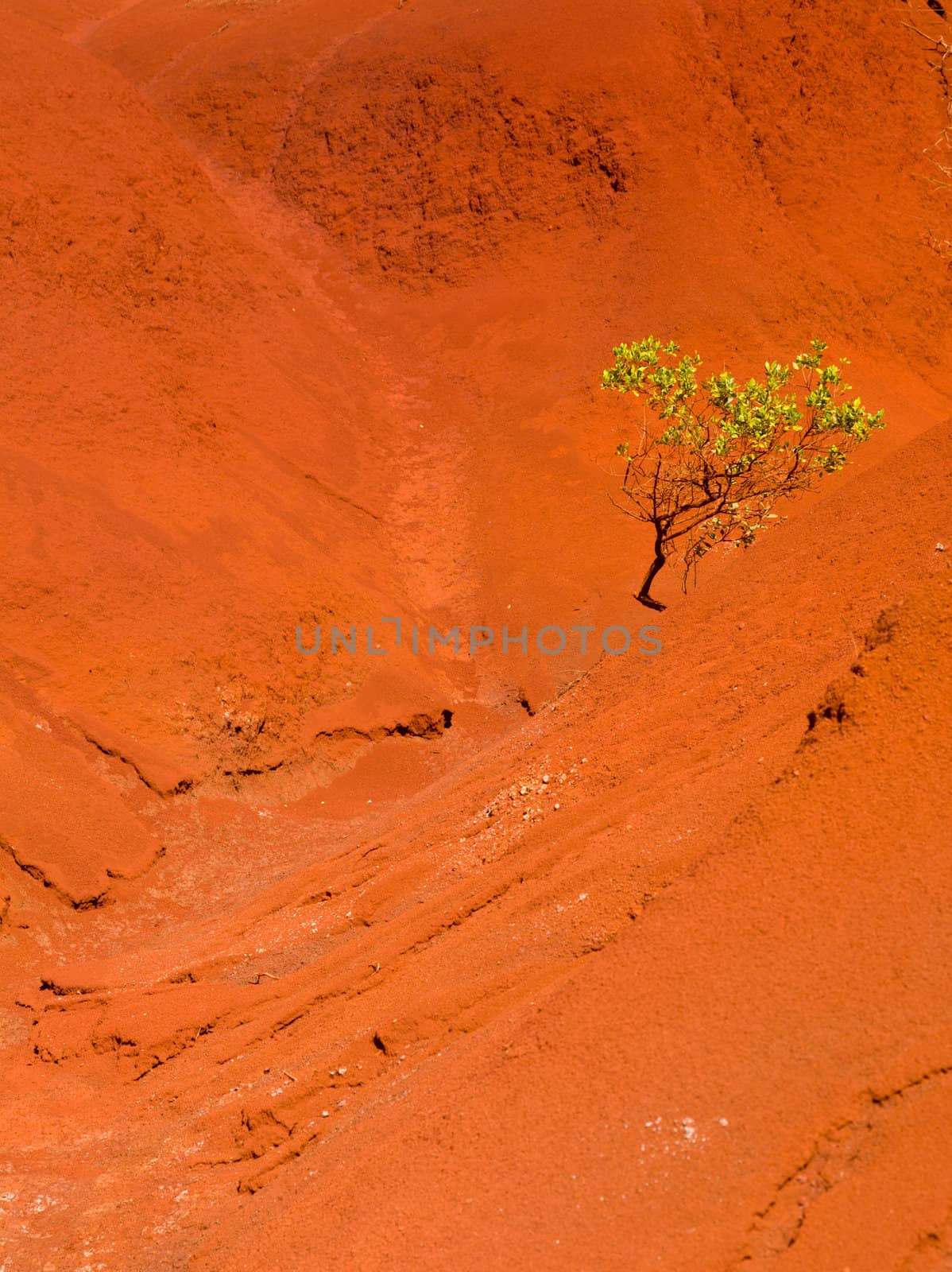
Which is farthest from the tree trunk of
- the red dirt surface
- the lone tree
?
the red dirt surface

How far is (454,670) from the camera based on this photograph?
10.0 meters

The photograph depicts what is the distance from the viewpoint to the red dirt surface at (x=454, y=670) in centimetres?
283

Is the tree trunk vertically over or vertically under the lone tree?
under

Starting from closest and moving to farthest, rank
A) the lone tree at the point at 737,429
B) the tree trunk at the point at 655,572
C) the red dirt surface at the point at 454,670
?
the red dirt surface at the point at 454,670 → the lone tree at the point at 737,429 → the tree trunk at the point at 655,572

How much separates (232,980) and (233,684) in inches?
130

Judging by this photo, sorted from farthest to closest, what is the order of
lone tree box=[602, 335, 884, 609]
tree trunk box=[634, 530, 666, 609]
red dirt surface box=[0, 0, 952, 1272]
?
1. tree trunk box=[634, 530, 666, 609]
2. lone tree box=[602, 335, 884, 609]
3. red dirt surface box=[0, 0, 952, 1272]

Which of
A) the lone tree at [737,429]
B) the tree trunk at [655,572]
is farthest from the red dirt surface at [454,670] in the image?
the tree trunk at [655,572]

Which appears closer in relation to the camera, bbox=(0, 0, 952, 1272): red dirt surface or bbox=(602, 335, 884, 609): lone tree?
bbox=(0, 0, 952, 1272): red dirt surface

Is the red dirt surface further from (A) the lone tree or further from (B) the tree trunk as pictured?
(B) the tree trunk

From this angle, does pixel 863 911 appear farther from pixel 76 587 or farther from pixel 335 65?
pixel 335 65

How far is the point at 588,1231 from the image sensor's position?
103 inches

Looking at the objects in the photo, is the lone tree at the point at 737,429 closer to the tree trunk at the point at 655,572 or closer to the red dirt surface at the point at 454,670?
the tree trunk at the point at 655,572

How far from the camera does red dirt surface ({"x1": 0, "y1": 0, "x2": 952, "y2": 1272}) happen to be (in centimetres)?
283

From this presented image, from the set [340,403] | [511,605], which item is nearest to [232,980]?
[511,605]
